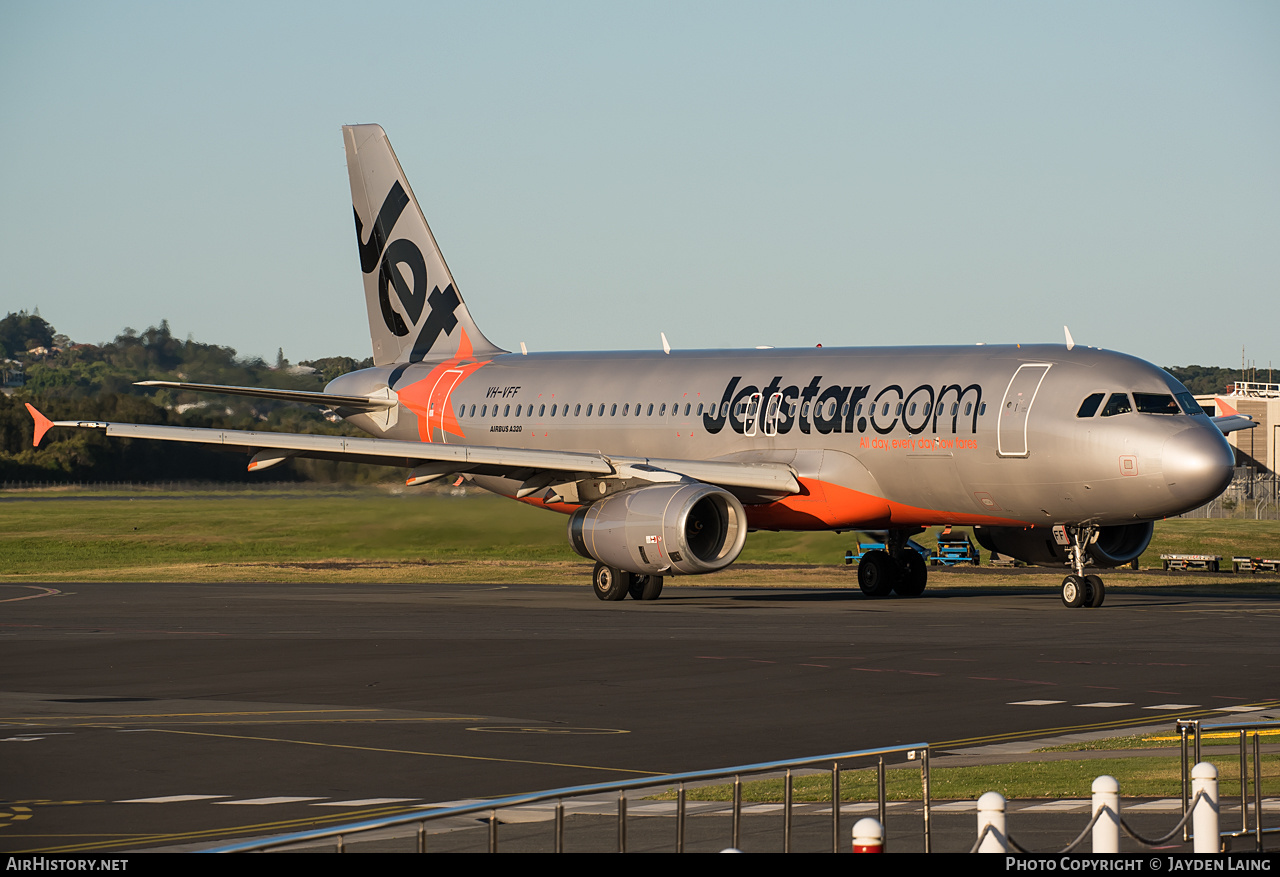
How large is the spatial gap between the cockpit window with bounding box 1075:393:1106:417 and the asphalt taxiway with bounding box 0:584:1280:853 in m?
3.58

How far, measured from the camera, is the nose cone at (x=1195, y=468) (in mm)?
28844

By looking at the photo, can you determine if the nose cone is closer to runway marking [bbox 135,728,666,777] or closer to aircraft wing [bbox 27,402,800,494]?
aircraft wing [bbox 27,402,800,494]

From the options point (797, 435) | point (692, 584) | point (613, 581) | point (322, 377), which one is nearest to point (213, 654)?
point (613, 581)

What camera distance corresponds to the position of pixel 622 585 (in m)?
33.8

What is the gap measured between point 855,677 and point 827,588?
19665 millimetres

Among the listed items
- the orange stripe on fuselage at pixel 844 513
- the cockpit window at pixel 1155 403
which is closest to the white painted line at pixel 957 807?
the cockpit window at pixel 1155 403

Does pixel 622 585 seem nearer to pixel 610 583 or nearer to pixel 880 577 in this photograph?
pixel 610 583

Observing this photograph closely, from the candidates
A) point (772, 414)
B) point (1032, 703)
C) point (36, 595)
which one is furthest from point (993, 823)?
point (36, 595)

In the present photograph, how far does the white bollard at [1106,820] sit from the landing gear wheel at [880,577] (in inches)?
1109

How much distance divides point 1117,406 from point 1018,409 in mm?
1803

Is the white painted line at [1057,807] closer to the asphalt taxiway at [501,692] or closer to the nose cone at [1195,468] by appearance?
the asphalt taxiway at [501,692]

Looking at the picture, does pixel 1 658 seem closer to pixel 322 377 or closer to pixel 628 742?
pixel 628 742

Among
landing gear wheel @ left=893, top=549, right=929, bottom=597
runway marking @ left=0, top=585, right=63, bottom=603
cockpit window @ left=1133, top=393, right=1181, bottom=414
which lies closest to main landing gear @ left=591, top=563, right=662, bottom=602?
landing gear wheel @ left=893, top=549, right=929, bottom=597

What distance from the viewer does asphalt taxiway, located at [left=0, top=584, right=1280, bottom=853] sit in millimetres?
12531
